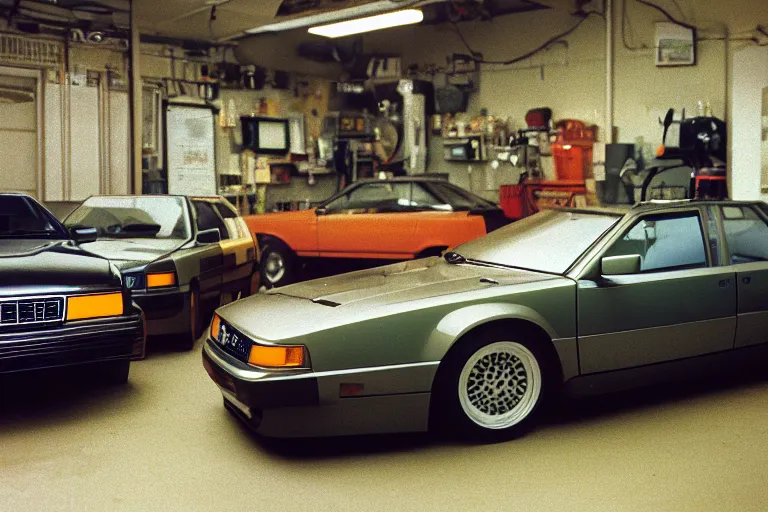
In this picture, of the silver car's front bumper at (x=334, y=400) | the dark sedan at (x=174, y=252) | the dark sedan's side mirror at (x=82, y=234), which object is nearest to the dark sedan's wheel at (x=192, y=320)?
the dark sedan at (x=174, y=252)

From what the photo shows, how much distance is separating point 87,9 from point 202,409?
28.3 feet

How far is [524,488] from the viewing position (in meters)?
3.86

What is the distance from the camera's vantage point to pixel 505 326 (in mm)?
4504

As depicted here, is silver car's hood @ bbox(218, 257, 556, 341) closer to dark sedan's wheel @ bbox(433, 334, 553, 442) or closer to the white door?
dark sedan's wheel @ bbox(433, 334, 553, 442)

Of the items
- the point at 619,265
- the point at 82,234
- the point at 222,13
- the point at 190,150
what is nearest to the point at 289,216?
the point at 190,150

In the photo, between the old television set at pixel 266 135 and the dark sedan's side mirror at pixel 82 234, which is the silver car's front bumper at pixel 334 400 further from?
the old television set at pixel 266 135

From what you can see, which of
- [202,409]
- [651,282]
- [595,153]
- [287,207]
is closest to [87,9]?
[287,207]

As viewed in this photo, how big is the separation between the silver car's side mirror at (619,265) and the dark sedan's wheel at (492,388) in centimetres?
56

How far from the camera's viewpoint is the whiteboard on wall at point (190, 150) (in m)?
13.4

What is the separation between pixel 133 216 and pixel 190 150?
588 cm

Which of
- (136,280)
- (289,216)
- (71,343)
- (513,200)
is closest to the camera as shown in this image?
(71,343)

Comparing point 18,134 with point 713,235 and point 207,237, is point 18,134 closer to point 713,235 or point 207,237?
point 207,237

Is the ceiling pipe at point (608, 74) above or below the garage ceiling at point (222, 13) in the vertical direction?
below

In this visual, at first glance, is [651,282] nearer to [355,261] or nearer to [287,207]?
[355,261]
